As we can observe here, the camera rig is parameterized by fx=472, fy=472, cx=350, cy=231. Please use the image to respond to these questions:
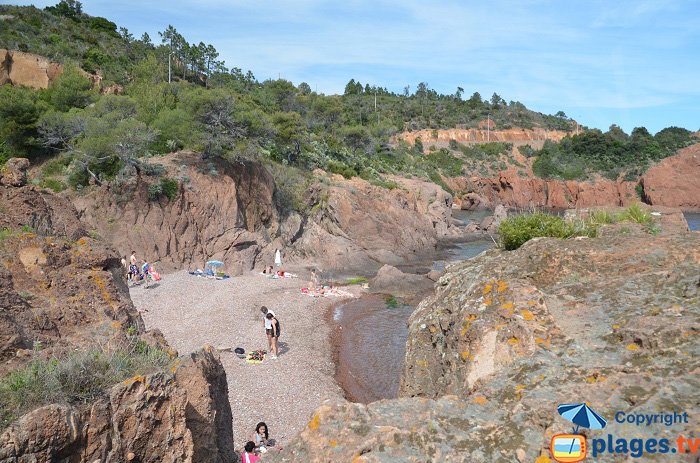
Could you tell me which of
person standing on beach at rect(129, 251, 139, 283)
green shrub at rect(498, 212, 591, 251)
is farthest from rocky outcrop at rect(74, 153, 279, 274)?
green shrub at rect(498, 212, 591, 251)

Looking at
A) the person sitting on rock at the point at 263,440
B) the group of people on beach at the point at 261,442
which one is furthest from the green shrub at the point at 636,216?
the person sitting on rock at the point at 263,440

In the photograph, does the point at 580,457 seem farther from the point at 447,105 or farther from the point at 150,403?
the point at 447,105

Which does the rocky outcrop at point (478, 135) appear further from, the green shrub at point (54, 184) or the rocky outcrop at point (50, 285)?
the rocky outcrop at point (50, 285)

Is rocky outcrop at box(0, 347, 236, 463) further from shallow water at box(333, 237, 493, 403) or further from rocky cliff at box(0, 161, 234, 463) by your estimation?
shallow water at box(333, 237, 493, 403)

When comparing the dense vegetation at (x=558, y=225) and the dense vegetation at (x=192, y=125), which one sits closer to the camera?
the dense vegetation at (x=558, y=225)

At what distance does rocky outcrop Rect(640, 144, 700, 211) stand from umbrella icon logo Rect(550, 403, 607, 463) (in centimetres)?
6932

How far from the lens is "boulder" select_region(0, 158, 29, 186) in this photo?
787 centimetres

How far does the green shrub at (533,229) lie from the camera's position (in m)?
7.58

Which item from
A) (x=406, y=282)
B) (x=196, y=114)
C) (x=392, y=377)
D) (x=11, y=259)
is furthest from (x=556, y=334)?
(x=196, y=114)

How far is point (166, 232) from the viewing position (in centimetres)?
2728

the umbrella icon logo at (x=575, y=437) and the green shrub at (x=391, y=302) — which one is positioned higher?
the umbrella icon logo at (x=575, y=437)

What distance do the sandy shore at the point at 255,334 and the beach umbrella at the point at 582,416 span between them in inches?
364

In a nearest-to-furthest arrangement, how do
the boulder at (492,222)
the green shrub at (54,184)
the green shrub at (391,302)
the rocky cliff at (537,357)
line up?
the rocky cliff at (537,357) < the green shrub at (391,302) < the green shrub at (54,184) < the boulder at (492,222)
